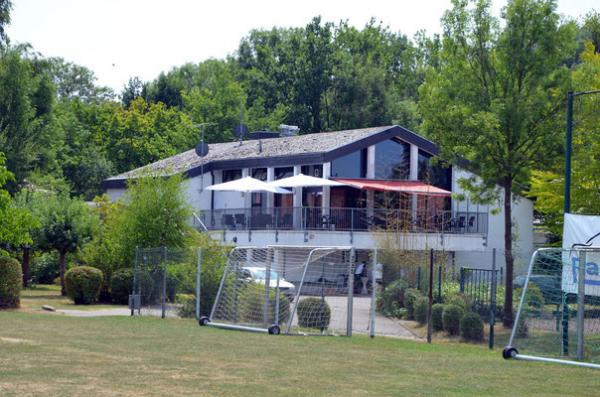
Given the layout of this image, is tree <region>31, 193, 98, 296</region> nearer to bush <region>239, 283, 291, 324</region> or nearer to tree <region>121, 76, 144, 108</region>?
bush <region>239, 283, 291, 324</region>

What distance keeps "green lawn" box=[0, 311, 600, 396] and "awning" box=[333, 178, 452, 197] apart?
21.6 m

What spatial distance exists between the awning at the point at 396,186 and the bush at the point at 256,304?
64.0ft

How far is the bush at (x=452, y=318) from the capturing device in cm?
2317

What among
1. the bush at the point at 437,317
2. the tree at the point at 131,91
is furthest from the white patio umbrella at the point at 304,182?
the tree at the point at 131,91

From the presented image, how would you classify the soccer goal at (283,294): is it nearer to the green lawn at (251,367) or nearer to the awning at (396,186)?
the green lawn at (251,367)

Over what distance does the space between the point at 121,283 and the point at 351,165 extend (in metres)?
14.9

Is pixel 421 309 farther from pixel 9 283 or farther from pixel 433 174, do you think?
pixel 433 174

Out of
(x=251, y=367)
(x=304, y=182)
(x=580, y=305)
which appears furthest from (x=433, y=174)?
(x=251, y=367)

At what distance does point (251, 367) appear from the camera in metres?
16.2

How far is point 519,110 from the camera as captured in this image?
88.0ft

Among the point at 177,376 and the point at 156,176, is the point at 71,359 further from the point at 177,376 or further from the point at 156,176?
the point at 156,176

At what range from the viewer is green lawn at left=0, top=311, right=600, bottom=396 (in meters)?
13.7

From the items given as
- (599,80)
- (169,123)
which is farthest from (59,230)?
(169,123)

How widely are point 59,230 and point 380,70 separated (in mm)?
44268
